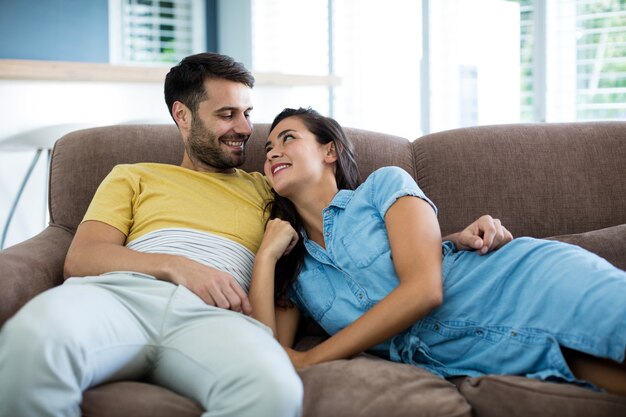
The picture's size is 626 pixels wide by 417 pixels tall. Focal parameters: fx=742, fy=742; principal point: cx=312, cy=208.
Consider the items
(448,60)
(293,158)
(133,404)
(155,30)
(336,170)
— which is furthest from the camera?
(155,30)

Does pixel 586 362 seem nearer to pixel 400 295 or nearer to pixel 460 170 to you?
pixel 400 295

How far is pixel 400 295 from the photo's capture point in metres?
1.56

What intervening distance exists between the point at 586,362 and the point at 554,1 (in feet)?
11.3

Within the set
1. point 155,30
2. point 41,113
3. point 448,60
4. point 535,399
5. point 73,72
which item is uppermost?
point 155,30

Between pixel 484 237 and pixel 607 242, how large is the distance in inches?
17.4

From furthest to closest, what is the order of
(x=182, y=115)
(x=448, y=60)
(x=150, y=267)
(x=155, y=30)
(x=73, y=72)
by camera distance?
(x=155, y=30), (x=448, y=60), (x=73, y=72), (x=182, y=115), (x=150, y=267)

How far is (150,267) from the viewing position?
1.68 meters

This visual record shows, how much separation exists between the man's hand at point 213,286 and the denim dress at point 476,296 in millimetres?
211

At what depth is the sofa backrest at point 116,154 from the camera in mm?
2119

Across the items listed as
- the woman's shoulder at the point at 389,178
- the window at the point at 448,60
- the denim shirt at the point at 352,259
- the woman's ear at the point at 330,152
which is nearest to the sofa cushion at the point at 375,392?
the denim shirt at the point at 352,259

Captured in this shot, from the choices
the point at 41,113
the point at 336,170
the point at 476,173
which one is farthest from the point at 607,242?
the point at 41,113

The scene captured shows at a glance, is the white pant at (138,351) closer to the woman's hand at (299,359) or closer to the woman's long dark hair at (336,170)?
the woman's hand at (299,359)

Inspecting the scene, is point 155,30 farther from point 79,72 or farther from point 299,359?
point 299,359

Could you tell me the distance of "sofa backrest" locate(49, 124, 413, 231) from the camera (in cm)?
212
